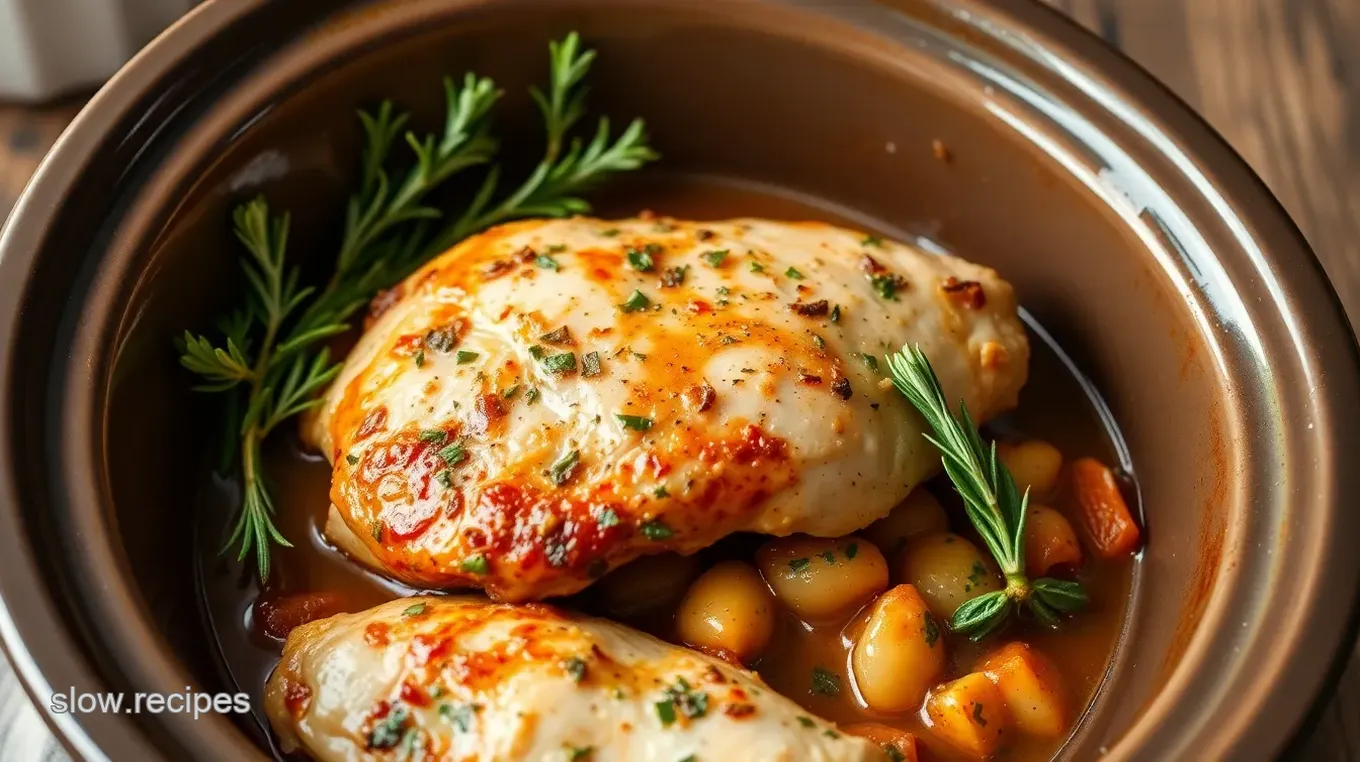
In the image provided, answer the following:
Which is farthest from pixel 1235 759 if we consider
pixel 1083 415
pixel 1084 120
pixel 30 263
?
pixel 30 263

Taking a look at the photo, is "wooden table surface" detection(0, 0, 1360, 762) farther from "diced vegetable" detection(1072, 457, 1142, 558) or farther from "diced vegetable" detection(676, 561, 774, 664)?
"diced vegetable" detection(676, 561, 774, 664)

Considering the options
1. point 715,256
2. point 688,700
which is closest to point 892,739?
point 688,700

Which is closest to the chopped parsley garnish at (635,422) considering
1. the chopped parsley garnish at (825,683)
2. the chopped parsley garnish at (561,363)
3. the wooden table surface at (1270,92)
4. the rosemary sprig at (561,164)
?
the chopped parsley garnish at (561,363)

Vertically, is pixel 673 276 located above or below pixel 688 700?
above

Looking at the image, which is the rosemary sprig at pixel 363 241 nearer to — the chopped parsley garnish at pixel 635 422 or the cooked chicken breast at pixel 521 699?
the cooked chicken breast at pixel 521 699

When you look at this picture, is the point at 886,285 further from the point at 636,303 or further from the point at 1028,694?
the point at 1028,694

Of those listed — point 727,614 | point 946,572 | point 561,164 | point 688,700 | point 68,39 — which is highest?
point 68,39

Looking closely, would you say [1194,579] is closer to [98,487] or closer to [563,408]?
[563,408]
